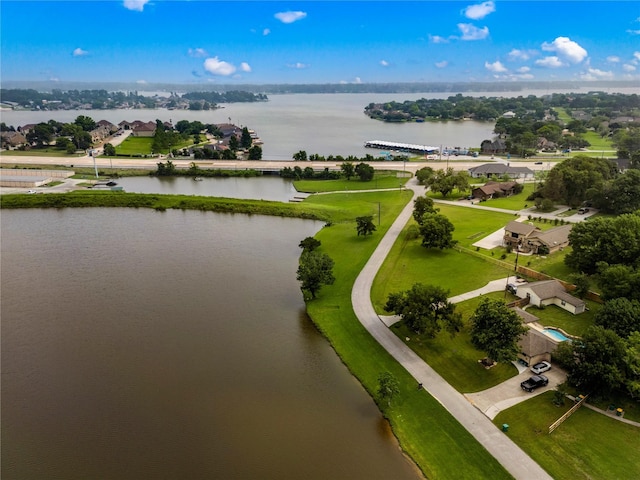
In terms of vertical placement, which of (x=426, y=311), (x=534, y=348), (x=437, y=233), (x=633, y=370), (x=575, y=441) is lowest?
(x=575, y=441)

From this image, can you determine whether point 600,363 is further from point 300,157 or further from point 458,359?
point 300,157

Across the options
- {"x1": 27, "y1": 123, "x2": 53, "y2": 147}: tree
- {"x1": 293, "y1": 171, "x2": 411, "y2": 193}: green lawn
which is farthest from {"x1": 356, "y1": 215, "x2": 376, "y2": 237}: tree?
{"x1": 27, "y1": 123, "x2": 53, "y2": 147}: tree

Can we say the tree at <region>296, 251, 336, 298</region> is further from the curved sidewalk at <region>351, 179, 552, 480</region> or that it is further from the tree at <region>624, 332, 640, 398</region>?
the tree at <region>624, 332, 640, 398</region>

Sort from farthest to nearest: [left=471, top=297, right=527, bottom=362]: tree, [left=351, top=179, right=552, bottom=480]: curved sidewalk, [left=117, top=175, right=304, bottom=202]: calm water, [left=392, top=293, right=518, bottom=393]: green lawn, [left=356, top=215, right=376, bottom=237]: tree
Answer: [left=117, top=175, right=304, bottom=202]: calm water
[left=356, top=215, right=376, bottom=237]: tree
[left=392, top=293, right=518, bottom=393]: green lawn
[left=471, top=297, right=527, bottom=362]: tree
[left=351, top=179, right=552, bottom=480]: curved sidewalk

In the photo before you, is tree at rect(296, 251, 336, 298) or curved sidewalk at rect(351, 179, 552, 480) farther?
tree at rect(296, 251, 336, 298)

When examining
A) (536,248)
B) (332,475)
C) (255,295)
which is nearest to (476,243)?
(536,248)

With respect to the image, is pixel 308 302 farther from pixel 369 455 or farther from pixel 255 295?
pixel 369 455

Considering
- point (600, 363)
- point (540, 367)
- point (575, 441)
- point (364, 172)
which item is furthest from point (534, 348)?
point (364, 172)
